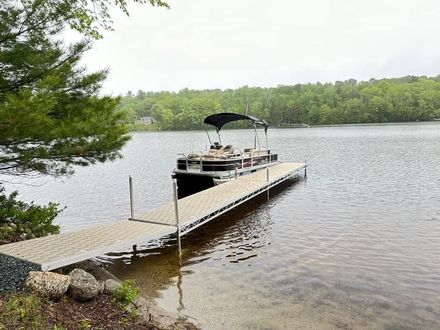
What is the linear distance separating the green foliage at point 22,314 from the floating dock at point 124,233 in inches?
52.9

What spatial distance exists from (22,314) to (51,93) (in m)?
3.11

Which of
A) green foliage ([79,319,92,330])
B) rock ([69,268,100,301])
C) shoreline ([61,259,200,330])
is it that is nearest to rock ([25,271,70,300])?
rock ([69,268,100,301])

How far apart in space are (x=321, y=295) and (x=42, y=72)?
5669 millimetres

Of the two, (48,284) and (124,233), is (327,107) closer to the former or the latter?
(124,233)

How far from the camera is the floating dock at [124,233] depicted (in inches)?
229

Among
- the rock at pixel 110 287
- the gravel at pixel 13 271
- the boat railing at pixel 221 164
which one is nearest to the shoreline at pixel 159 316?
the rock at pixel 110 287

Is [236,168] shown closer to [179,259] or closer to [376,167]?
[179,259]

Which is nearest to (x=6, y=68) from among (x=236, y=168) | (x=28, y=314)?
(x=28, y=314)

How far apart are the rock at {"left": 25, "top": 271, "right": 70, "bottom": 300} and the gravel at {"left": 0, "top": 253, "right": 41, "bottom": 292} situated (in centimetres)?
20

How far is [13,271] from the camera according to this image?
5008 millimetres

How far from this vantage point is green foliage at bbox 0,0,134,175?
5023mm

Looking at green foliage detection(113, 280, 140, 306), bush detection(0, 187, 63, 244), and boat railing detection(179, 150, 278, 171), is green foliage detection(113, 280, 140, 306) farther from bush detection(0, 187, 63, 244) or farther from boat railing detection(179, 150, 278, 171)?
boat railing detection(179, 150, 278, 171)

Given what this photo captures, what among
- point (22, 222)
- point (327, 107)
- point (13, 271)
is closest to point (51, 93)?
point (13, 271)

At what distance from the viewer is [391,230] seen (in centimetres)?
1012
